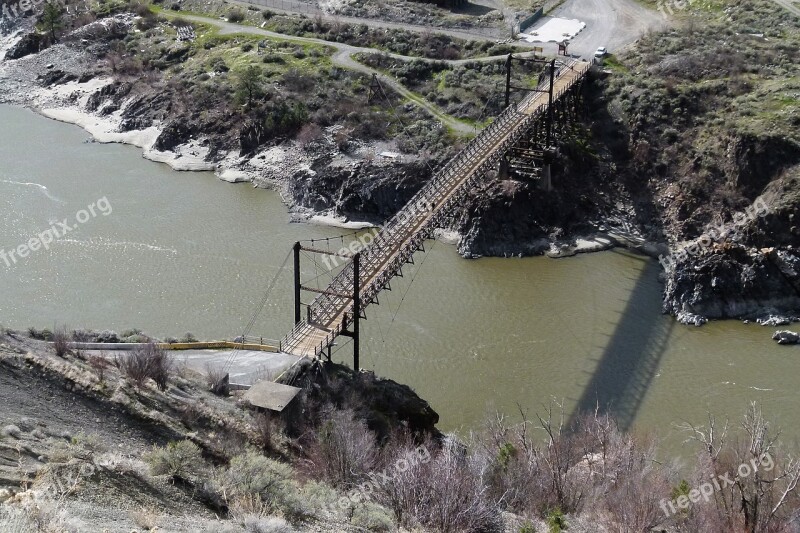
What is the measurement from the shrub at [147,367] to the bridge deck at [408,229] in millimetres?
4076

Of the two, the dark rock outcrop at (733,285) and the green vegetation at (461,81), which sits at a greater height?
the green vegetation at (461,81)

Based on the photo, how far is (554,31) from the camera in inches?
2477

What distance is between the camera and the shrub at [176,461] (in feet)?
68.2

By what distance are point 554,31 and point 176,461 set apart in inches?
1968

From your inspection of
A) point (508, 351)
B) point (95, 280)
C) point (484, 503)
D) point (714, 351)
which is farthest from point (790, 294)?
point (95, 280)

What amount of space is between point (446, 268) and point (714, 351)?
13249 mm

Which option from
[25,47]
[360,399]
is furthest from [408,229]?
[25,47]

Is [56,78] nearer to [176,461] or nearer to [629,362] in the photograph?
[629,362]

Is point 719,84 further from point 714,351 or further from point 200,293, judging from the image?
point 200,293

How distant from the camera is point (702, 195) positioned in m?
45.8

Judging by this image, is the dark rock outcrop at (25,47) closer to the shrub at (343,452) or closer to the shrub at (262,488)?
the shrub at (343,452)

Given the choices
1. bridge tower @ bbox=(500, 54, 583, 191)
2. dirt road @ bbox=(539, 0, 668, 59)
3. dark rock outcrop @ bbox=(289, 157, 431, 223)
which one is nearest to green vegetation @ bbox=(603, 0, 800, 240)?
dirt road @ bbox=(539, 0, 668, 59)

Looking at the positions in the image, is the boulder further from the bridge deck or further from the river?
the bridge deck

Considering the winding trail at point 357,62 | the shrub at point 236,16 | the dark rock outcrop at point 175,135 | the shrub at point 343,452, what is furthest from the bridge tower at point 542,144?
the shrub at point 236,16
